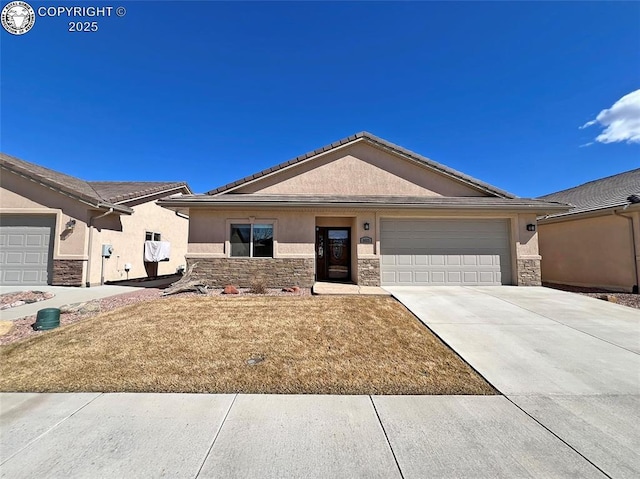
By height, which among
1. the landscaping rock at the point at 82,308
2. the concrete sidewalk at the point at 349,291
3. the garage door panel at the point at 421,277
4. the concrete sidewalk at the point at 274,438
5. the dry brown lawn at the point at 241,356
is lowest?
the concrete sidewalk at the point at 274,438

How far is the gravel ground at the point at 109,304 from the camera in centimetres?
502

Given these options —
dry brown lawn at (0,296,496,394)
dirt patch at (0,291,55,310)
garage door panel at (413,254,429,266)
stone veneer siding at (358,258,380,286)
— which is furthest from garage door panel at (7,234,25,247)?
garage door panel at (413,254,429,266)

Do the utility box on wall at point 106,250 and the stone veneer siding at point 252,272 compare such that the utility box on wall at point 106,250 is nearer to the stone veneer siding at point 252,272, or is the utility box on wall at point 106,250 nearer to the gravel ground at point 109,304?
the gravel ground at point 109,304

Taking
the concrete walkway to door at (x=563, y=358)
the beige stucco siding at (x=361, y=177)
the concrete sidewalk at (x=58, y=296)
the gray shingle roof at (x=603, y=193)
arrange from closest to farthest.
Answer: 1. the concrete walkway to door at (x=563, y=358)
2. the concrete sidewalk at (x=58, y=296)
3. the gray shingle roof at (x=603, y=193)
4. the beige stucco siding at (x=361, y=177)

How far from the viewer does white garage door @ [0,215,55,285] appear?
10.3 metres

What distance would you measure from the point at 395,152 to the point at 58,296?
13.1m

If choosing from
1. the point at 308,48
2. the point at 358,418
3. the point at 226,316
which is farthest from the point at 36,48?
the point at 358,418

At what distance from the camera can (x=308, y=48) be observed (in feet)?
33.9

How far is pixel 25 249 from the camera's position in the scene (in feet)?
34.4

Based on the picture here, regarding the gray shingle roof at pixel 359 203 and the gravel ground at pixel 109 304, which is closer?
the gravel ground at pixel 109 304

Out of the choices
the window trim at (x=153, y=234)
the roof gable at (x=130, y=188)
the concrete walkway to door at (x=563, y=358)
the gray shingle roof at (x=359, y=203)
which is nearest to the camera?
the concrete walkway to door at (x=563, y=358)

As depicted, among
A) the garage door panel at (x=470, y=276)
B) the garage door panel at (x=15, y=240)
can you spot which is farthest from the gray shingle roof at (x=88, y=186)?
the garage door panel at (x=470, y=276)

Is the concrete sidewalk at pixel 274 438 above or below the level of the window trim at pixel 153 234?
below

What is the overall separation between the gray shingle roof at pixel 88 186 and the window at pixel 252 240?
5.38m
